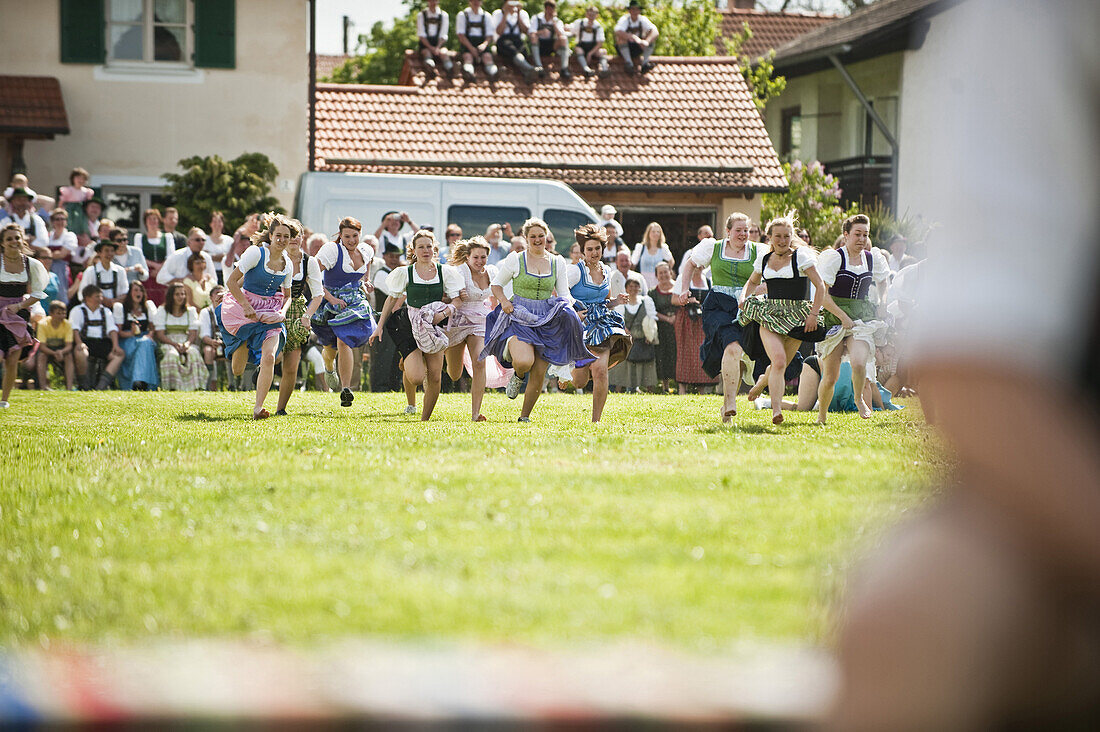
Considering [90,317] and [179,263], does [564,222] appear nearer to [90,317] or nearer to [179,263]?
[179,263]

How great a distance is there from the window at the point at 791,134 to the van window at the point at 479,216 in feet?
67.8

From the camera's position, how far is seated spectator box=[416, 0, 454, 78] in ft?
93.7

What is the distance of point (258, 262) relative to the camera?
623 inches

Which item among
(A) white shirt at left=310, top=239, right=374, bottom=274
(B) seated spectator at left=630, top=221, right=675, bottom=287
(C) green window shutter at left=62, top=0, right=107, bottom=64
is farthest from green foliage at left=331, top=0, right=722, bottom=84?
(A) white shirt at left=310, top=239, right=374, bottom=274

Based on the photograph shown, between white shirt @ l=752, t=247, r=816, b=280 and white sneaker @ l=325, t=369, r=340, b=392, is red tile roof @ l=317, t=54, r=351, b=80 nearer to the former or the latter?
white sneaker @ l=325, t=369, r=340, b=392

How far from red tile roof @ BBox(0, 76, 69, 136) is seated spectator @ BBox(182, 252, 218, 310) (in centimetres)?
574

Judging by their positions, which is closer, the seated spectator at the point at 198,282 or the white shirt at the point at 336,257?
the white shirt at the point at 336,257

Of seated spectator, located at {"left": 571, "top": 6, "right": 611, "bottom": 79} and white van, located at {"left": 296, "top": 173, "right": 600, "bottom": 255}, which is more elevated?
seated spectator, located at {"left": 571, "top": 6, "right": 611, "bottom": 79}

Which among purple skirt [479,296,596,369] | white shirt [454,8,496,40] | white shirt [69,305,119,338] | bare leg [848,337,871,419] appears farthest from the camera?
white shirt [454,8,496,40]

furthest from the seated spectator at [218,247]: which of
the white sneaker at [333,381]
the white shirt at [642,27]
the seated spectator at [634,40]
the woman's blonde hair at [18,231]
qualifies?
the white shirt at [642,27]

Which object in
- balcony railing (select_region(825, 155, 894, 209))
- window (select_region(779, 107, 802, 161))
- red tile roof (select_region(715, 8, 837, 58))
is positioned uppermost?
red tile roof (select_region(715, 8, 837, 58))

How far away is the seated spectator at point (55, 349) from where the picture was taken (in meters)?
20.2

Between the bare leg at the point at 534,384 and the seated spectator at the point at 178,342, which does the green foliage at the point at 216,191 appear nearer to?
the seated spectator at the point at 178,342

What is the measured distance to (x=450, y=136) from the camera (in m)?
27.6
